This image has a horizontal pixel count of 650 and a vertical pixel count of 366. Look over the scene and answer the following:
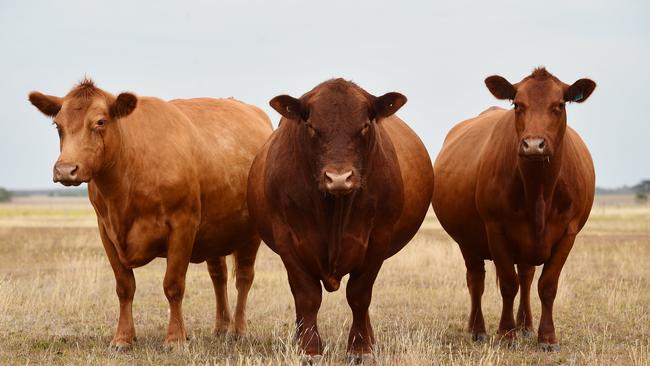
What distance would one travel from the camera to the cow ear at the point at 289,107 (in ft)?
22.9

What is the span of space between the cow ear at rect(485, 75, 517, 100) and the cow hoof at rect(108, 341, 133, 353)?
443cm

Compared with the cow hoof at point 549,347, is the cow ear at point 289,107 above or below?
above

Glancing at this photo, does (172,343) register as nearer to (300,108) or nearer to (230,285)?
(300,108)

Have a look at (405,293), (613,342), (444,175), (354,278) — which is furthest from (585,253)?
(354,278)

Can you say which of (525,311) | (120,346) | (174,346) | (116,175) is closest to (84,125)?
(116,175)

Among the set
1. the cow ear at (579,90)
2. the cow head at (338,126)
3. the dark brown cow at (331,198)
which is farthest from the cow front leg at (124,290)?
the cow ear at (579,90)

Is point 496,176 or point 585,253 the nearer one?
point 496,176

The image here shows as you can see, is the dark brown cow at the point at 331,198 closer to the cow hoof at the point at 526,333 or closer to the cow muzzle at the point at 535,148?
the cow muzzle at the point at 535,148

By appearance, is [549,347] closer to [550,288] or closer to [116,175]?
[550,288]

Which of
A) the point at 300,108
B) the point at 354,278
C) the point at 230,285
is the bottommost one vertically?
the point at 230,285

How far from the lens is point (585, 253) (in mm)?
19906

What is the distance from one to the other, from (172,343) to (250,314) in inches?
119

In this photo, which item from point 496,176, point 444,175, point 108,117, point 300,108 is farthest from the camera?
point 444,175

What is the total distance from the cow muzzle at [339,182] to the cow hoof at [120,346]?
2972mm
